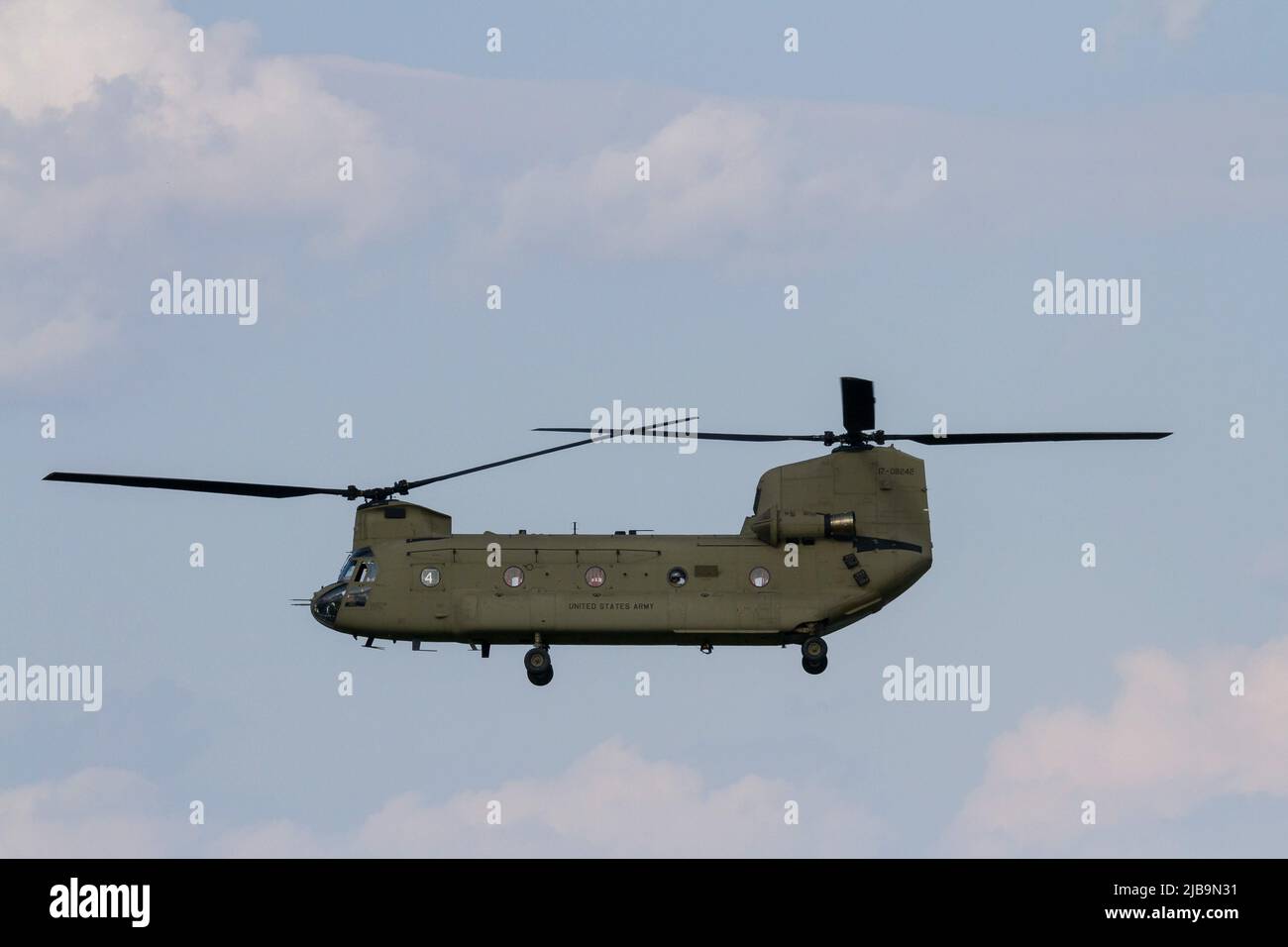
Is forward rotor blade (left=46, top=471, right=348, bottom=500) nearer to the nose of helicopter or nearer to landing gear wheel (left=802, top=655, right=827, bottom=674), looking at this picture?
the nose of helicopter

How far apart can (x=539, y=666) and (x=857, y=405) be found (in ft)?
38.0

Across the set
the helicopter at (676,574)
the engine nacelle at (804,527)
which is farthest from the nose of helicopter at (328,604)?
the engine nacelle at (804,527)

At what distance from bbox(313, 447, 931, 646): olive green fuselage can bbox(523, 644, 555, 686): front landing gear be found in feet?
1.32

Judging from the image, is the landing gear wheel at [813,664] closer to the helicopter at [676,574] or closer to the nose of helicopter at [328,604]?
the helicopter at [676,574]

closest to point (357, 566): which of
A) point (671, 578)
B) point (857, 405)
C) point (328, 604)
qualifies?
point (328, 604)

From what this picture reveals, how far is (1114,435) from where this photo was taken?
82.8 meters

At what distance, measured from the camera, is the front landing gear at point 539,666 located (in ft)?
269

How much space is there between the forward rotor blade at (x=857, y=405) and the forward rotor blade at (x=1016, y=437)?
62 cm

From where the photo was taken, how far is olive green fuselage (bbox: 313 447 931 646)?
8200 cm

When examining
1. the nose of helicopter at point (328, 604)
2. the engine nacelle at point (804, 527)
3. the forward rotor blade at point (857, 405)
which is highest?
the forward rotor blade at point (857, 405)
